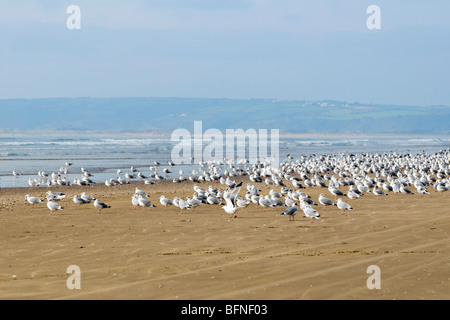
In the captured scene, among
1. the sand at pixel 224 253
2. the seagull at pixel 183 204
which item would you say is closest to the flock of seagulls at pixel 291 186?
the seagull at pixel 183 204

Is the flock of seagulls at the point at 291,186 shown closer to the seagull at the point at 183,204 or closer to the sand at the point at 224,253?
the seagull at the point at 183,204

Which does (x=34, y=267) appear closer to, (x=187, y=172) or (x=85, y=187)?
(x=85, y=187)

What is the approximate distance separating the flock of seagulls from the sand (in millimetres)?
380

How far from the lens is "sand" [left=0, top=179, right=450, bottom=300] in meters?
8.97

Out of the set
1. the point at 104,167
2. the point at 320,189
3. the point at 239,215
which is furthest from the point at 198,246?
the point at 104,167

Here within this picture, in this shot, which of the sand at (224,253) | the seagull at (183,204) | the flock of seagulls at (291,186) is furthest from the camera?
the flock of seagulls at (291,186)

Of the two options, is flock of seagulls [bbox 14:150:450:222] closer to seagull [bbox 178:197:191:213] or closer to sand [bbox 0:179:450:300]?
seagull [bbox 178:197:191:213]

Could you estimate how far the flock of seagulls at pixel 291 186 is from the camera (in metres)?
19.5

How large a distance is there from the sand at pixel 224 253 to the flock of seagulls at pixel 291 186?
38 centimetres

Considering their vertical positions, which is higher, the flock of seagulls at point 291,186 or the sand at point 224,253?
the sand at point 224,253

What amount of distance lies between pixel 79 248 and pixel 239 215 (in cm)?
640

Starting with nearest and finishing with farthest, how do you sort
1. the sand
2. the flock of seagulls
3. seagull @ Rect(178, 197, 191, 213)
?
the sand → seagull @ Rect(178, 197, 191, 213) → the flock of seagulls

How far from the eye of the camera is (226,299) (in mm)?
8469

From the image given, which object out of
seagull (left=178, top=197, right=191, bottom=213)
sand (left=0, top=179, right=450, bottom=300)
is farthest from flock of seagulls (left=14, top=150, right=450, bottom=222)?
sand (left=0, top=179, right=450, bottom=300)
